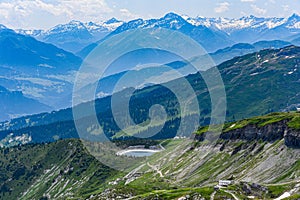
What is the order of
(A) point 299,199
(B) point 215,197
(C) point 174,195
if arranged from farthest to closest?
(C) point 174,195 → (B) point 215,197 → (A) point 299,199

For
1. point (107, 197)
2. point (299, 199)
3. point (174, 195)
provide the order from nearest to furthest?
point (299, 199) → point (174, 195) → point (107, 197)

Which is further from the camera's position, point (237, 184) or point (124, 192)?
point (124, 192)

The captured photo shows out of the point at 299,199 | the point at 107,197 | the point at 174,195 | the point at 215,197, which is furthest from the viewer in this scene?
the point at 107,197

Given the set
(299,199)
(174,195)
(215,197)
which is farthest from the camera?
(174,195)

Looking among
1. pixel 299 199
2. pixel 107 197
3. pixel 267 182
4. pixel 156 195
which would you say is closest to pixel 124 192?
pixel 107 197

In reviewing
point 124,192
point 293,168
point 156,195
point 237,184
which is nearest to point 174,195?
point 156,195

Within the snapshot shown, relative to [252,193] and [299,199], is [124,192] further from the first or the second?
[299,199]

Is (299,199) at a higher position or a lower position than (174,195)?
lower

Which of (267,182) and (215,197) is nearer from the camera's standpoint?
(215,197)

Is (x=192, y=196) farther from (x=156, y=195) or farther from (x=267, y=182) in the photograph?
(x=267, y=182)
